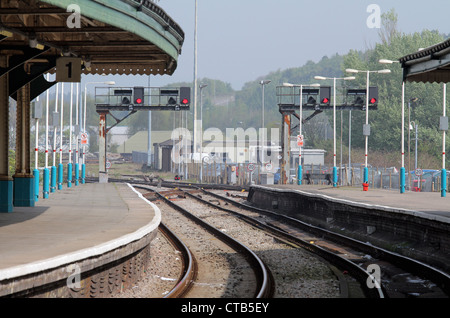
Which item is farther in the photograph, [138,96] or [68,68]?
[138,96]

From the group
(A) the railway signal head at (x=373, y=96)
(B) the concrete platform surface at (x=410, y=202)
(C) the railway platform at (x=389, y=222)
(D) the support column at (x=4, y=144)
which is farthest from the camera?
(A) the railway signal head at (x=373, y=96)

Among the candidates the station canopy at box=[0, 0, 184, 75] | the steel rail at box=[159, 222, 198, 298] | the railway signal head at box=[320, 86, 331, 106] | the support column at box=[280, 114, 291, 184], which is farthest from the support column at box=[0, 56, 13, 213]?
the railway signal head at box=[320, 86, 331, 106]

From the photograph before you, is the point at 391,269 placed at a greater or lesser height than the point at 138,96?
lesser

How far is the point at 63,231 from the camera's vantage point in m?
14.5

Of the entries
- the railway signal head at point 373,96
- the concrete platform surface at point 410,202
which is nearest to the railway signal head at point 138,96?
the railway signal head at point 373,96

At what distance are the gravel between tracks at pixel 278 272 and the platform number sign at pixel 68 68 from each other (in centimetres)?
502

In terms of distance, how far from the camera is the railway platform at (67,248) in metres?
8.74

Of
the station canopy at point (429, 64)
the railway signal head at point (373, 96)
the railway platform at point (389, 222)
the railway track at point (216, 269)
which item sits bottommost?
the railway track at point (216, 269)

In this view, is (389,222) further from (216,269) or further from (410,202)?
(216,269)

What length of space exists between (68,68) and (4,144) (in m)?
3.13

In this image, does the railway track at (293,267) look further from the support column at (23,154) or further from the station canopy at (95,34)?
the support column at (23,154)

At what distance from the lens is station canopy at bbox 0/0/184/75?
12.8 metres

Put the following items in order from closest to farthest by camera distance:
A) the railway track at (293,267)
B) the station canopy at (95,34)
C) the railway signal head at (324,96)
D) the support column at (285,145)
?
the railway track at (293,267) → the station canopy at (95,34) → the railway signal head at (324,96) → the support column at (285,145)

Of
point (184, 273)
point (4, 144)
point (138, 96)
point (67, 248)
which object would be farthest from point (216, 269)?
point (138, 96)
